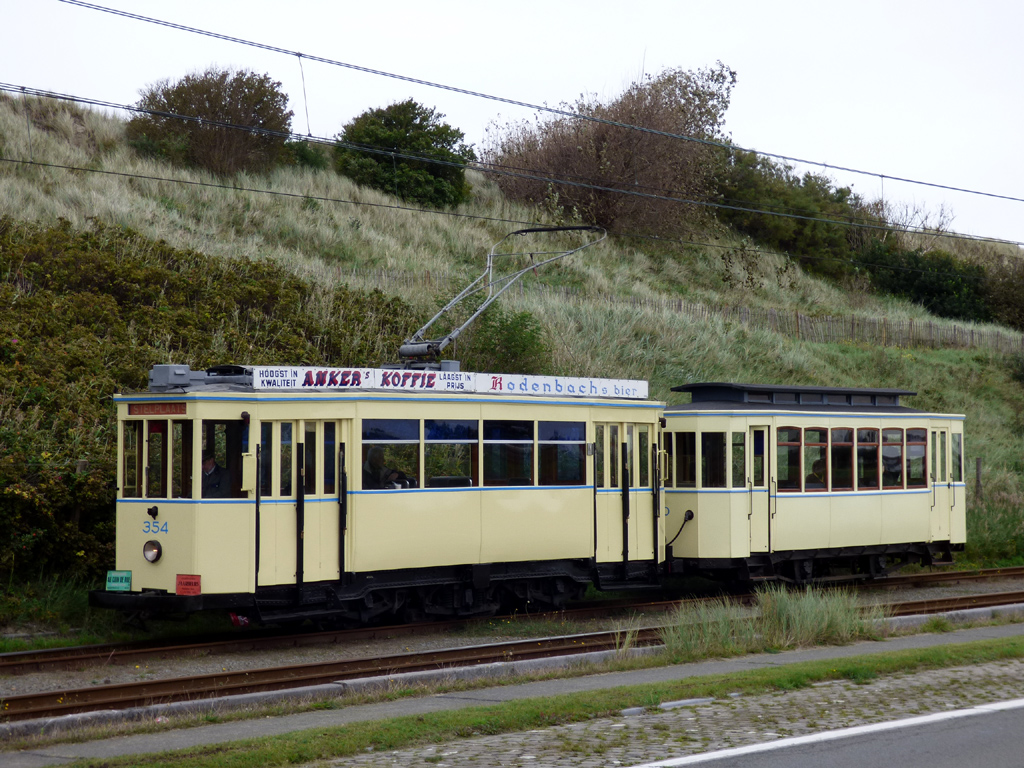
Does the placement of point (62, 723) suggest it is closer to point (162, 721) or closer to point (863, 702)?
point (162, 721)

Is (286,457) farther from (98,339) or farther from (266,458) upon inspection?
(98,339)

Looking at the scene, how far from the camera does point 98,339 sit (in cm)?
2019

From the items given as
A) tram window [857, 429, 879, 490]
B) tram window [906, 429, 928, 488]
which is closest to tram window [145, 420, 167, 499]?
tram window [857, 429, 879, 490]

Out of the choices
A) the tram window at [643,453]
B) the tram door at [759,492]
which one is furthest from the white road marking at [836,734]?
the tram door at [759,492]

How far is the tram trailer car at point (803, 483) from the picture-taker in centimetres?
1727

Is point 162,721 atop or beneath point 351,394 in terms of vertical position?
beneath

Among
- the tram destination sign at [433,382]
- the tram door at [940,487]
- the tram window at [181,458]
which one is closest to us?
the tram window at [181,458]

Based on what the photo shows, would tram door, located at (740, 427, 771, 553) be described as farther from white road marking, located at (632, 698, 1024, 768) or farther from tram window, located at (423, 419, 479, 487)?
white road marking, located at (632, 698, 1024, 768)

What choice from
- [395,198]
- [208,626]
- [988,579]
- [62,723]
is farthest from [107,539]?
[395,198]

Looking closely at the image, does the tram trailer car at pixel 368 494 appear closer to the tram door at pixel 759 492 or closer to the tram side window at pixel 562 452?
the tram side window at pixel 562 452

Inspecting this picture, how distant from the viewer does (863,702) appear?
940cm

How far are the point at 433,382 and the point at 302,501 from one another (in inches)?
92.7

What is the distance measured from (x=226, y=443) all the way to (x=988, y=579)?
14.7 metres

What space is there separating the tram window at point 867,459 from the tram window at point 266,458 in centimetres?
1026
